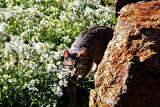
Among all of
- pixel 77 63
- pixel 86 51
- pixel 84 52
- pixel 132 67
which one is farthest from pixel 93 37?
pixel 132 67

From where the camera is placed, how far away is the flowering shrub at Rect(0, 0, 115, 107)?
36.0 ft

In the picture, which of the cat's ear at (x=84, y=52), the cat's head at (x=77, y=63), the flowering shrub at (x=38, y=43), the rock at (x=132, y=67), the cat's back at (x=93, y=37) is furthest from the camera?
the cat's back at (x=93, y=37)

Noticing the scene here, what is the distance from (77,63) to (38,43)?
1.05 metres

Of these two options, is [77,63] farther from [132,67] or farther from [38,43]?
[132,67]

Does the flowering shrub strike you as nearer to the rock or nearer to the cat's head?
the cat's head

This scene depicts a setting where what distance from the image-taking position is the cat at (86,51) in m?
11.8

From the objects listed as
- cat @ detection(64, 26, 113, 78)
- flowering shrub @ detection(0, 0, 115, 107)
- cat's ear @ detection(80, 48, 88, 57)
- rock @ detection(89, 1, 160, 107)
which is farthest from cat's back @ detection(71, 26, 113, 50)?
rock @ detection(89, 1, 160, 107)

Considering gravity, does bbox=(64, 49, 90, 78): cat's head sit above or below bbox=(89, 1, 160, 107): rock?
below

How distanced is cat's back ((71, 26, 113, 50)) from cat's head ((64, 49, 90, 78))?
243mm

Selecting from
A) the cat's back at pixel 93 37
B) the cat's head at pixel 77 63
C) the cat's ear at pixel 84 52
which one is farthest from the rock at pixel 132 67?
the cat's back at pixel 93 37

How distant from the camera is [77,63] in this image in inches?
470

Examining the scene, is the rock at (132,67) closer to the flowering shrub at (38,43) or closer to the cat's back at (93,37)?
the flowering shrub at (38,43)

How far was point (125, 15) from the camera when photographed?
7883mm

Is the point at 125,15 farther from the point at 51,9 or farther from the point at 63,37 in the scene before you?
the point at 51,9
